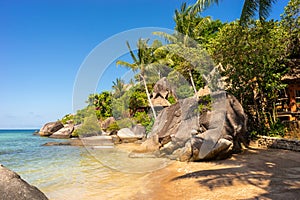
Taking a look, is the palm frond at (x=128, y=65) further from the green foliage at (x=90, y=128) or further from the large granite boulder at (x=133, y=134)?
the green foliage at (x=90, y=128)

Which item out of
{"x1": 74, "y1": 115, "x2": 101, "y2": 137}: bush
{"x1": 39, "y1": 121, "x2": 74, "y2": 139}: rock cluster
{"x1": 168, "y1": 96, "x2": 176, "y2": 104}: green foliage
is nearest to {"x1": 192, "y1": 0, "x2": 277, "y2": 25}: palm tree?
{"x1": 168, "y1": 96, "x2": 176, "y2": 104}: green foliage

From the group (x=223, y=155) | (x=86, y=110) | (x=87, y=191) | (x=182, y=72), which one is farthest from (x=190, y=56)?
(x=86, y=110)

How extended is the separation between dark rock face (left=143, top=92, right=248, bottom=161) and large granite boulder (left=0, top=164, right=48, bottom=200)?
Answer: 5.91m

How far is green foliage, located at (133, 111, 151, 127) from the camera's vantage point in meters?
19.9

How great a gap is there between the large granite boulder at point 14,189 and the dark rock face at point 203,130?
5914mm

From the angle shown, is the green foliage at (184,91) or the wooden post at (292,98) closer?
the wooden post at (292,98)

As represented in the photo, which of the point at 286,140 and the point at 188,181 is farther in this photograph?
the point at 286,140

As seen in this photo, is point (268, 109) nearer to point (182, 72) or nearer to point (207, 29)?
point (182, 72)

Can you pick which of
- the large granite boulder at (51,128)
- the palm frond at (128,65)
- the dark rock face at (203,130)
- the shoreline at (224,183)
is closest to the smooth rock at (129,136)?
the dark rock face at (203,130)

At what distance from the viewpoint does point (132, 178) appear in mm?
6863

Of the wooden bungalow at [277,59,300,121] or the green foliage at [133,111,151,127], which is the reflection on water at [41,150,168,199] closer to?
the wooden bungalow at [277,59,300,121]

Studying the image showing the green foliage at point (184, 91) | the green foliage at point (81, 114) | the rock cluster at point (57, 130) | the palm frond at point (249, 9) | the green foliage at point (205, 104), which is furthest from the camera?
the rock cluster at point (57, 130)

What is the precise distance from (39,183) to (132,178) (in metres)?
3.20

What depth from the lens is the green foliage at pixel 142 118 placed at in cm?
1988
